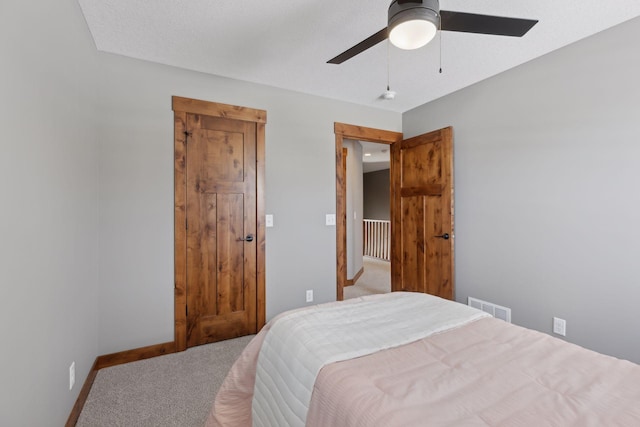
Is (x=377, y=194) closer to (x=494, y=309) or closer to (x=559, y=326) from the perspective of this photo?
(x=494, y=309)

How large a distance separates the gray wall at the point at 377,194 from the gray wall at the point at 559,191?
6202 mm

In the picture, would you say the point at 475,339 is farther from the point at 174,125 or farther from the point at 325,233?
the point at 174,125

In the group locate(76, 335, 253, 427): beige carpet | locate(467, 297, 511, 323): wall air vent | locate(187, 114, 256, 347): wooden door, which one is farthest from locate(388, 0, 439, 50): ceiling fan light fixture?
locate(467, 297, 511, 323): wall air vent

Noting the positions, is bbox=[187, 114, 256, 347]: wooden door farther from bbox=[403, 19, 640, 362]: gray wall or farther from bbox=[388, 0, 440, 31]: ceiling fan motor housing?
bbox=[403, 19, 640, 362]: gray wall

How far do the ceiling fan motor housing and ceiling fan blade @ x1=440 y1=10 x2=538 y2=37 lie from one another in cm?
15

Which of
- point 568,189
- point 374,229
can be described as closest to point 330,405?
point 568,189

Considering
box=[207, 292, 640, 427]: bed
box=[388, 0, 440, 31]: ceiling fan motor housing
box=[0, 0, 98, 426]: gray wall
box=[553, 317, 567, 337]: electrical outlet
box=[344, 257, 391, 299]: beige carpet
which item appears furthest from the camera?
box=[344, 257, 391, 299]: beige carpet

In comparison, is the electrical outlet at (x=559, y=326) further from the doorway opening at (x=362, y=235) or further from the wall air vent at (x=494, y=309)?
the doorway opening at (x=362, y=235)

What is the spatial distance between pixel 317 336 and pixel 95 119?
240 cm

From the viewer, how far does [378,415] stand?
85 cm

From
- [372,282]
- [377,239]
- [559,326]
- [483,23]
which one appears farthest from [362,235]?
[483,23]

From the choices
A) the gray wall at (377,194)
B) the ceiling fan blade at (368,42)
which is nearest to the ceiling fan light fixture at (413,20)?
the ceiling fan blade at (368,42)

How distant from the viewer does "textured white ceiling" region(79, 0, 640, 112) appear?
1946 millimetres

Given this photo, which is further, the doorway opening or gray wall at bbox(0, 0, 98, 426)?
the doorway opening
